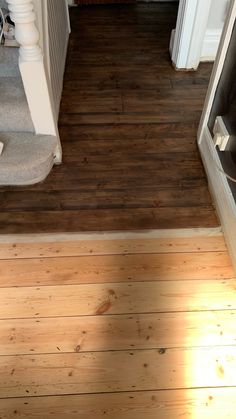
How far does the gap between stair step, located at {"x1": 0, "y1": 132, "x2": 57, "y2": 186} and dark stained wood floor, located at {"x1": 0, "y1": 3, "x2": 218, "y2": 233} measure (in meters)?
0.07

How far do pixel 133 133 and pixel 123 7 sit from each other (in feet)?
5.65

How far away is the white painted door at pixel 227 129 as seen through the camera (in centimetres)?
135

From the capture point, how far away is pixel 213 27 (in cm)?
218

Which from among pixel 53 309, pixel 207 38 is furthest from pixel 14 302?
pixel 207 38

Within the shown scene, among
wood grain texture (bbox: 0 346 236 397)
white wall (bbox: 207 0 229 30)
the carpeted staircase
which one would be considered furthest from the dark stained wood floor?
wood grain texture (bbox: 0 346 236 397)

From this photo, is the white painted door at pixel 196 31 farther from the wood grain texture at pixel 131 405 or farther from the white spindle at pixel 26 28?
the wood grain texture at pixel 131 405

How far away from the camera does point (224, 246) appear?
57.2 inches

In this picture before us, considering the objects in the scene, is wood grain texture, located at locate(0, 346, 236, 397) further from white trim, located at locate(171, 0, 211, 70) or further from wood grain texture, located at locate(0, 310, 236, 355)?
white trim, located at locate(171, 0, 211, 70)

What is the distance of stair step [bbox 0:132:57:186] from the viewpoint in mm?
1513

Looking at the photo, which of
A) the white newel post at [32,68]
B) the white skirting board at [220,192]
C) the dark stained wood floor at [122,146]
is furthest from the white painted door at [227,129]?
the white newel post at [32,68]

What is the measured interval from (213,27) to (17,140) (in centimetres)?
155

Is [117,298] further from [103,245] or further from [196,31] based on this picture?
[196,31]

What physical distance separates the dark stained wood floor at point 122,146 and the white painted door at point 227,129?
0.33 feet

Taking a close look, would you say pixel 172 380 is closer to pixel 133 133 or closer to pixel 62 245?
pixel 62 245
